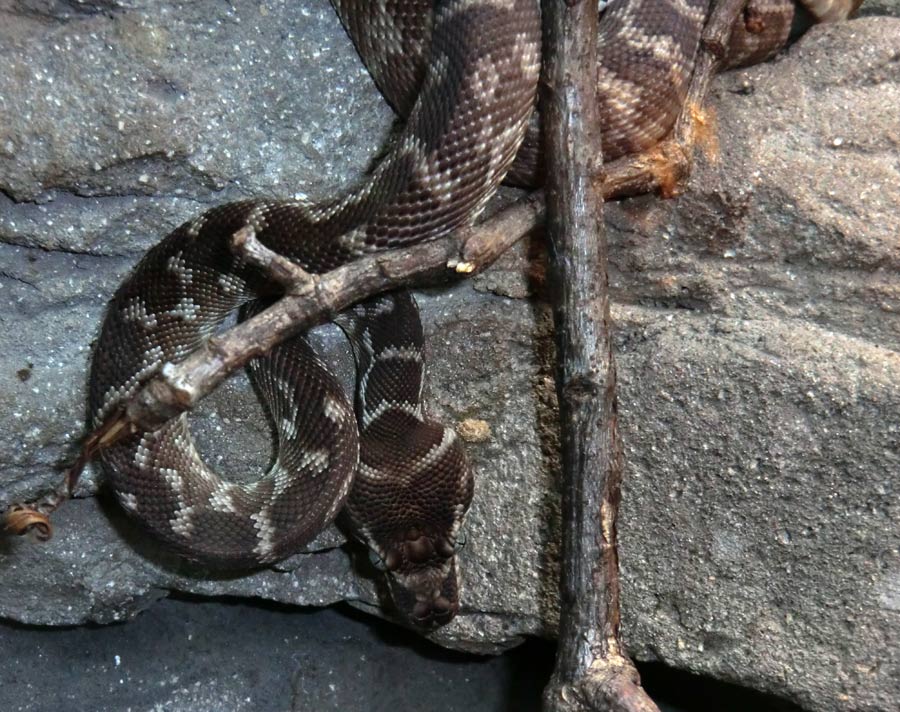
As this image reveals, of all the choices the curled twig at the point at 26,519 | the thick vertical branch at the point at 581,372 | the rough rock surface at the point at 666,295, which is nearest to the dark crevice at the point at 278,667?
the rough rock surface at the point at 666,295

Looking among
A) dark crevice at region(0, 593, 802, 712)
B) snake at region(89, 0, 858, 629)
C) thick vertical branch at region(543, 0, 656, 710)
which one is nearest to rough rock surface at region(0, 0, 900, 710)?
snake at region(89, 0, 858, 629)

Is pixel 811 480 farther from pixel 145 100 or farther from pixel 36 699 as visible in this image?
pixel 36 699

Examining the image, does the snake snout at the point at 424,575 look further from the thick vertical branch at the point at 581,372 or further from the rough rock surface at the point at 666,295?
the thick vertical branch at the point at 581,372

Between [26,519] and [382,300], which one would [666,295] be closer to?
[382,300]

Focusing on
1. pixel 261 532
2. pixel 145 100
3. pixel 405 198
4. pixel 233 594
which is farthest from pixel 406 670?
pixel 145 100

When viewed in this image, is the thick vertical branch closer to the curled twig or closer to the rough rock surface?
the rough rock surface

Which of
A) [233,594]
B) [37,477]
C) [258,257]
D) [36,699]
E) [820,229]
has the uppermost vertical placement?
[258,257]

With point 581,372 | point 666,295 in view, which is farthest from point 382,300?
point 666,295
